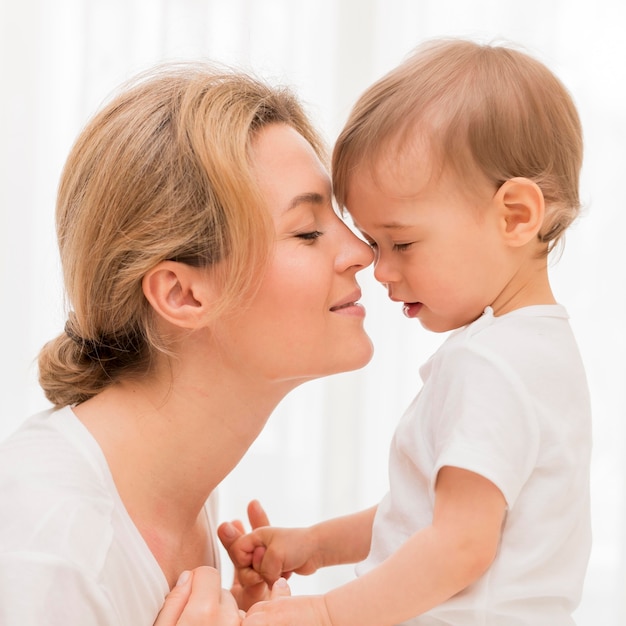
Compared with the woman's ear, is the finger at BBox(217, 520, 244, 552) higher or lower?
lower

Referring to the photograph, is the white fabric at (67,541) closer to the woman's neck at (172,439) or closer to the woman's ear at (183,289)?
the woman's neck at (172,439)

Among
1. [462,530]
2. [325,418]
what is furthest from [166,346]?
[325,418]

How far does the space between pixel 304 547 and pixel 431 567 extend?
0.48 m

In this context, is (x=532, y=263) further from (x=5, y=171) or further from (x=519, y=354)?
(x=5, y=171)

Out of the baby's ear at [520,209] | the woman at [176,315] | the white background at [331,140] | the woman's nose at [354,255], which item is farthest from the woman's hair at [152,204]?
the white background at [331,140]

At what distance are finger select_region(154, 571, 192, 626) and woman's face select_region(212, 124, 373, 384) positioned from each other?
316 millimetres

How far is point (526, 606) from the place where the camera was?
1229 millimetres

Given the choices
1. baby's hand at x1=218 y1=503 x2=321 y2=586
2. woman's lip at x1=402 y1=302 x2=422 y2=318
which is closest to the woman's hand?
baby's hand at x1=218 y1=503 x2=321 y2=586

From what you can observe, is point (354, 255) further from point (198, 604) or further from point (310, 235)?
point (198, 604)

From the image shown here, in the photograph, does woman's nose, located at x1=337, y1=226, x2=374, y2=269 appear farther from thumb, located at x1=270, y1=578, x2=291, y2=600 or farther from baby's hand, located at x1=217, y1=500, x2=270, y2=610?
baby's hand, located at x1=217, y1=500, x2=270, y2=610

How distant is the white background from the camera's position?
2705 millimetres

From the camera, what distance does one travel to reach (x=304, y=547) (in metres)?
1.62

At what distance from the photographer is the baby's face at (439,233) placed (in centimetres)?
129

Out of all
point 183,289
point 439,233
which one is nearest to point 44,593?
point 183,289
